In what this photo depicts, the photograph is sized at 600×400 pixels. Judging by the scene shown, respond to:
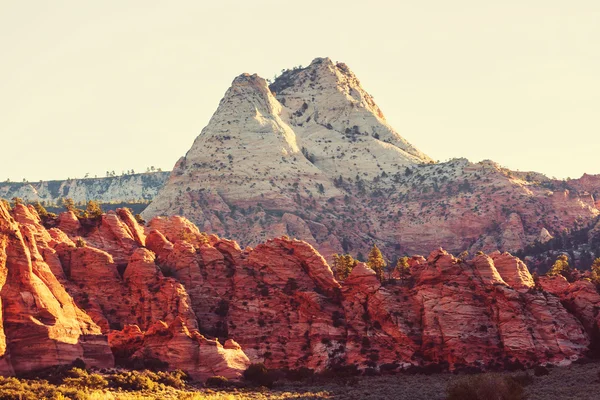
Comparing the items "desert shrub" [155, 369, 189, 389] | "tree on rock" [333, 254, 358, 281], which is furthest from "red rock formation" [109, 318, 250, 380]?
"tree on rock" [333, 254, 358, 281]

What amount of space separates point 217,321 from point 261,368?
15063 millimetres

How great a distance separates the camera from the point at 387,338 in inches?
4291

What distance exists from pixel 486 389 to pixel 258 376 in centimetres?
2527

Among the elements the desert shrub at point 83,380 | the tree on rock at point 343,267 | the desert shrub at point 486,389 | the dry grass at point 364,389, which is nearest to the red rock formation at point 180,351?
the dry grass at point 364,389

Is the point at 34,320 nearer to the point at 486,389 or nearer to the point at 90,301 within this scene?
the point at 90,301

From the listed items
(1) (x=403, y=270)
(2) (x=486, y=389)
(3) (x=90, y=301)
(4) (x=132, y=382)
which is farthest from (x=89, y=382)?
(1) (x=403, y=270)

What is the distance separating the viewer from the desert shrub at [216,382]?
92000mm

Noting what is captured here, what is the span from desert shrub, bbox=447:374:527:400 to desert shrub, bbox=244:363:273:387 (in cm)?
1998

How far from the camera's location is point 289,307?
371ft

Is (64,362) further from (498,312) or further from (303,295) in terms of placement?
(498,312)

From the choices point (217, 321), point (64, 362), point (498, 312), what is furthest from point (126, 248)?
point (498, 312)

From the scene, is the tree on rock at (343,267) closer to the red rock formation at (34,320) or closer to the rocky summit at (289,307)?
the rocky summit at (289,307)

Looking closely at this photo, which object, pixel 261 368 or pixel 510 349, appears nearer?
pixel 261 368

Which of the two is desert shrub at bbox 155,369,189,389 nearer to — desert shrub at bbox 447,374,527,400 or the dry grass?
the dry grass
